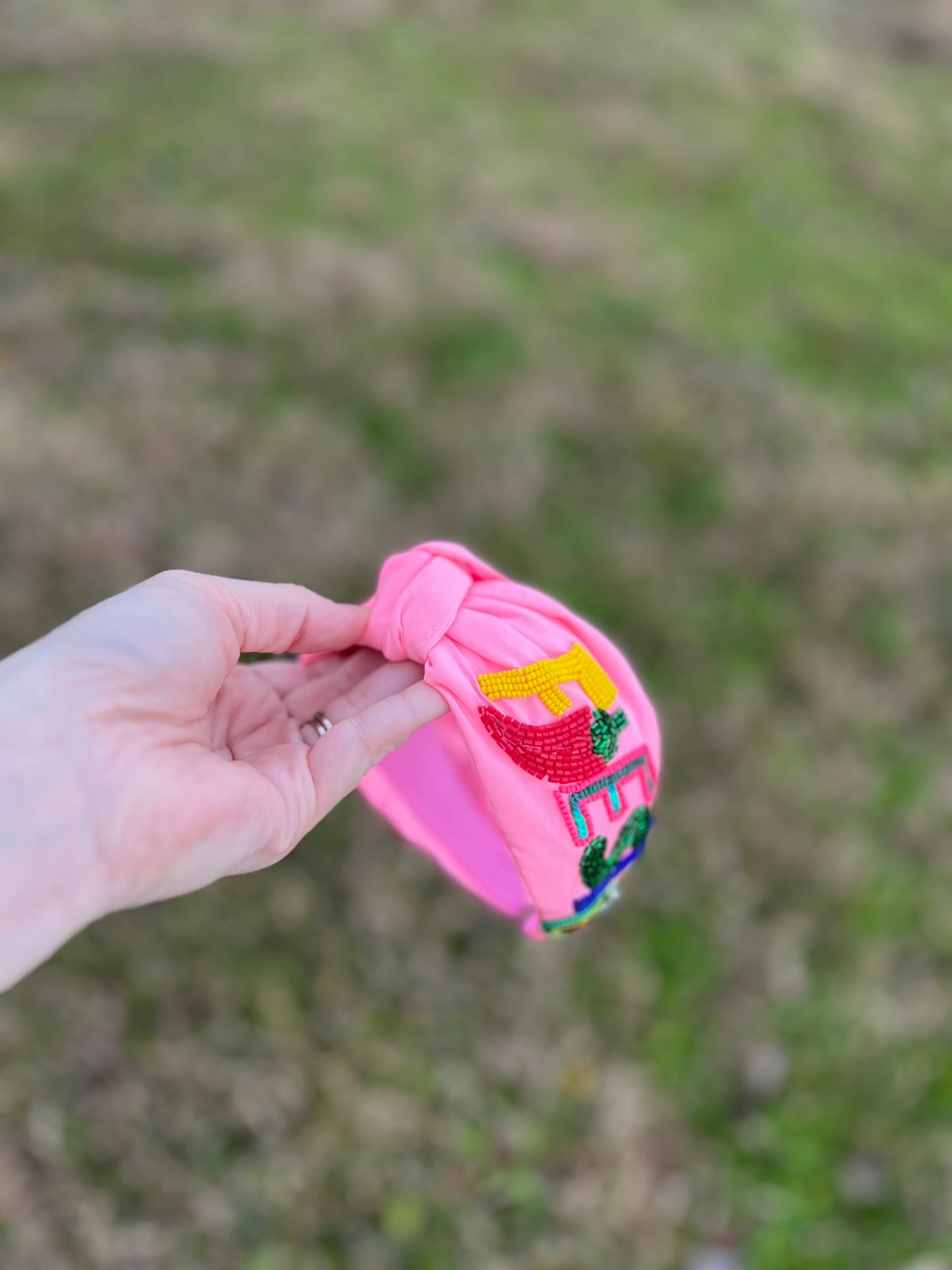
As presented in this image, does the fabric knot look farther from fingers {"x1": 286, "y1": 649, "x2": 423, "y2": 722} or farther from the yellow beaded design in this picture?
the yellow beaded design

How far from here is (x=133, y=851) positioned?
1.50 metres

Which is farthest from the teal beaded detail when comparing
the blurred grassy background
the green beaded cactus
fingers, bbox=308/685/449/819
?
the blurred grassy background

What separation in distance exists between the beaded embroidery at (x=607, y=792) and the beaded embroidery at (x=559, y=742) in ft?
0.09

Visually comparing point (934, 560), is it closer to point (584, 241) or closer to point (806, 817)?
point (806, 817)

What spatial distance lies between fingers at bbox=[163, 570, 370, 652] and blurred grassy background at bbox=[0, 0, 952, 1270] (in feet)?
→ 4.80

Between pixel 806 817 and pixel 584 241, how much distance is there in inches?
194

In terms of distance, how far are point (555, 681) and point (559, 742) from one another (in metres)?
0.13

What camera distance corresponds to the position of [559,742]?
1.80 m

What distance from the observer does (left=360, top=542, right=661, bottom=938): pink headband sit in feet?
5.83

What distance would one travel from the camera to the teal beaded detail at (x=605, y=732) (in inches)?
73.3

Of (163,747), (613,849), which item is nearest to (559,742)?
(613,849)

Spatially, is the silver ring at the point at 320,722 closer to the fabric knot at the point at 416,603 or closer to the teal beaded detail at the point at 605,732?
the fabric knot at the point at 416,603

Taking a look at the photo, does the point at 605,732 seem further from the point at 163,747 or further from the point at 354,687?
the point at 163,747

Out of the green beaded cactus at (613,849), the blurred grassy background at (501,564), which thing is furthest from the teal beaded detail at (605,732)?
the blurred grassy background at (501,564)
